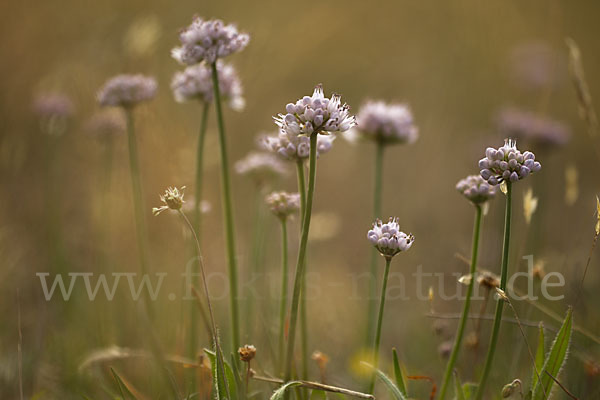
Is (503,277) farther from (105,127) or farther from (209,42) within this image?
(105,127)

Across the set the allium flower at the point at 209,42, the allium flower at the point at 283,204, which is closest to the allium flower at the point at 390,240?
the allium flower at the point at 283,204

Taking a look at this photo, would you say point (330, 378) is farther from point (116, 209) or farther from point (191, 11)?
point (191, 11)

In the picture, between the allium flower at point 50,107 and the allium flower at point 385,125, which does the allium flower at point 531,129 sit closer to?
the allium flower at point 385,125

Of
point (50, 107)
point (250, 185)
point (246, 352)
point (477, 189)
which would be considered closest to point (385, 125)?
point (477, 189)

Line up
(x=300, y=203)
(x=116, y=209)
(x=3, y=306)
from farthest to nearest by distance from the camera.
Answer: (x=116, y=209) < (x=3, y=306) < (x=300, y=203)

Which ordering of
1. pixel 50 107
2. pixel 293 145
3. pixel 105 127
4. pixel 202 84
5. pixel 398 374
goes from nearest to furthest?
pixel 398 374 → pixel 293 145 → pixel 202 84 → pixel 105 127 → pixel 50 107

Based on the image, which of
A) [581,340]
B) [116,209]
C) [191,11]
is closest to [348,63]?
[191,11]
